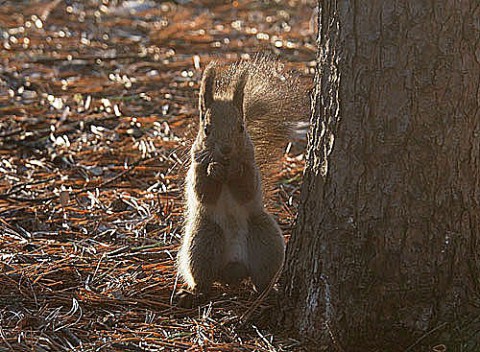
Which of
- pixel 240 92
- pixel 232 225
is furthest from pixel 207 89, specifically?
pixel 232 225

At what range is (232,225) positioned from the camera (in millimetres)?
2619

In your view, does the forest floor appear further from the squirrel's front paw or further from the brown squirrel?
the squirrel's front paw

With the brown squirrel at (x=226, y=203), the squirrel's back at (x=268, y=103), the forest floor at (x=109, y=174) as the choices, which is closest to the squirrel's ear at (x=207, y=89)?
the brown squirrel at (x=226, y=203)

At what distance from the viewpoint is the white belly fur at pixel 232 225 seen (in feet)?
8.55

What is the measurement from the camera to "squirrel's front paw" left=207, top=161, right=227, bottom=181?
2.48 metres

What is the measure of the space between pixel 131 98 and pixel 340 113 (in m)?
3.20

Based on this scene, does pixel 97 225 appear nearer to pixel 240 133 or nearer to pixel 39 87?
pixel 240 133

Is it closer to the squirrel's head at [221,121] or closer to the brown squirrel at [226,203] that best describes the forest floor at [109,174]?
the brown squirrel at [226,203]

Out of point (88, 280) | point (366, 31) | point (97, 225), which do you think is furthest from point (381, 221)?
point (97, 225)

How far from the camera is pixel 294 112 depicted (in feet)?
9.28

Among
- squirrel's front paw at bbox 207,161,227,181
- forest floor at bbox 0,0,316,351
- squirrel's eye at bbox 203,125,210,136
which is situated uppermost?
squirrel's eye at bbox 203,125,210,136

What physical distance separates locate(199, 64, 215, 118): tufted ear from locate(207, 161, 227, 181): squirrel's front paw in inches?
8.1

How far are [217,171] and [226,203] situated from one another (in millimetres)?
173

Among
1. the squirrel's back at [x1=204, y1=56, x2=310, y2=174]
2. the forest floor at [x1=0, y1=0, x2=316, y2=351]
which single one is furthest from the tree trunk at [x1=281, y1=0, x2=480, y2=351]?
the squirrel's back at [x1=204, y1=56, x2=310, y2=174]
